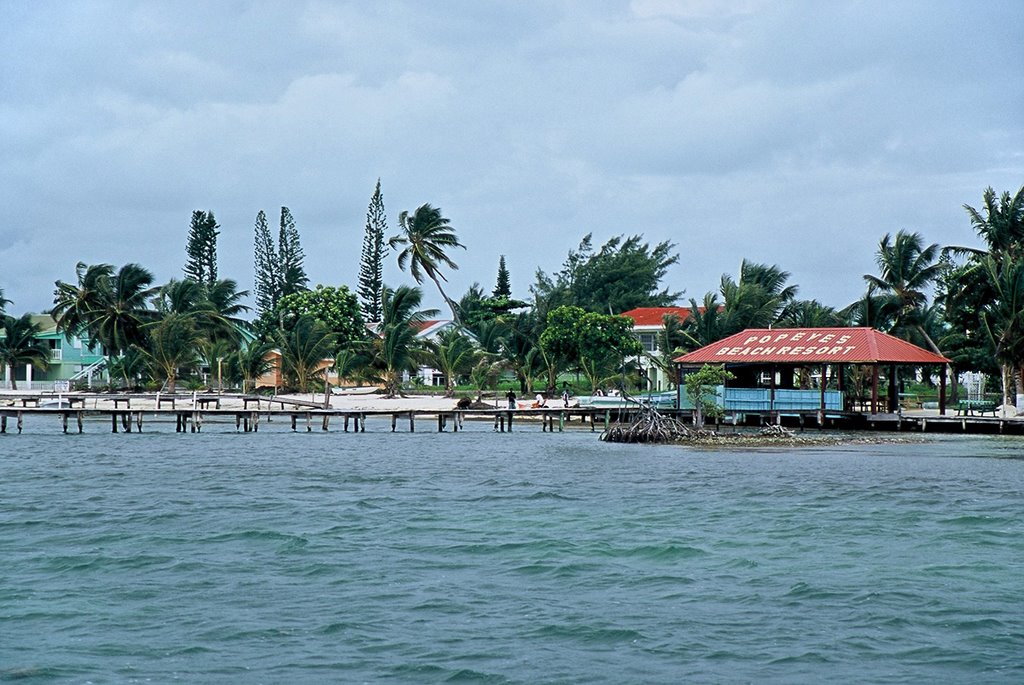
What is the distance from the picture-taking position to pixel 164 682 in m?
9.11

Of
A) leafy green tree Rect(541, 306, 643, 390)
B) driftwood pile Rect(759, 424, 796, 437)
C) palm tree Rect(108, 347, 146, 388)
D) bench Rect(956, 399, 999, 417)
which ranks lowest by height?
driftwood pile Rect(759, 424, 796, 437)

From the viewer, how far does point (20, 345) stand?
58656 millimetres

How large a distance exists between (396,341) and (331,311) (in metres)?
9.61

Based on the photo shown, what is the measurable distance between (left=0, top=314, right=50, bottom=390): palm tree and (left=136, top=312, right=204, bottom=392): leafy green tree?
11.1m

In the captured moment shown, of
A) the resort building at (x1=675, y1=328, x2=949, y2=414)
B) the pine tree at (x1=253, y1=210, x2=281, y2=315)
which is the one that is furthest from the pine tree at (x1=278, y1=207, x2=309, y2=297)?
the resort building at (x1=675, y1=328, x2=949, y2=414)

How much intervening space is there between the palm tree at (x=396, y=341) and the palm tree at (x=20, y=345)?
18373 millimetres

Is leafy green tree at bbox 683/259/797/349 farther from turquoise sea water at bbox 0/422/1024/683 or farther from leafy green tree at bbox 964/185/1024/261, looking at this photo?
turquoise sea water at bbox 0/422/1024/683

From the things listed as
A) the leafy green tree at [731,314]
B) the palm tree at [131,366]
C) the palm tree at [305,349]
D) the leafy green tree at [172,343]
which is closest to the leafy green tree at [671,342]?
the leafy green tree at [731,314]

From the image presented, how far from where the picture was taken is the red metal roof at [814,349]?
3741cm

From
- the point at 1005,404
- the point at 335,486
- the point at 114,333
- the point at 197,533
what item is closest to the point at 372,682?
the point at 197,533

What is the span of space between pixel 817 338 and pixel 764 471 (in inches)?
601

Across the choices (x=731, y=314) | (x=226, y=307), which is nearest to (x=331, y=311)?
(x=226, y=307)

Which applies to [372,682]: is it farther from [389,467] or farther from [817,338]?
[817,338]

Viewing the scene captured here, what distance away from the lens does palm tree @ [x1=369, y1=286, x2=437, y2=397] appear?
163 ft
